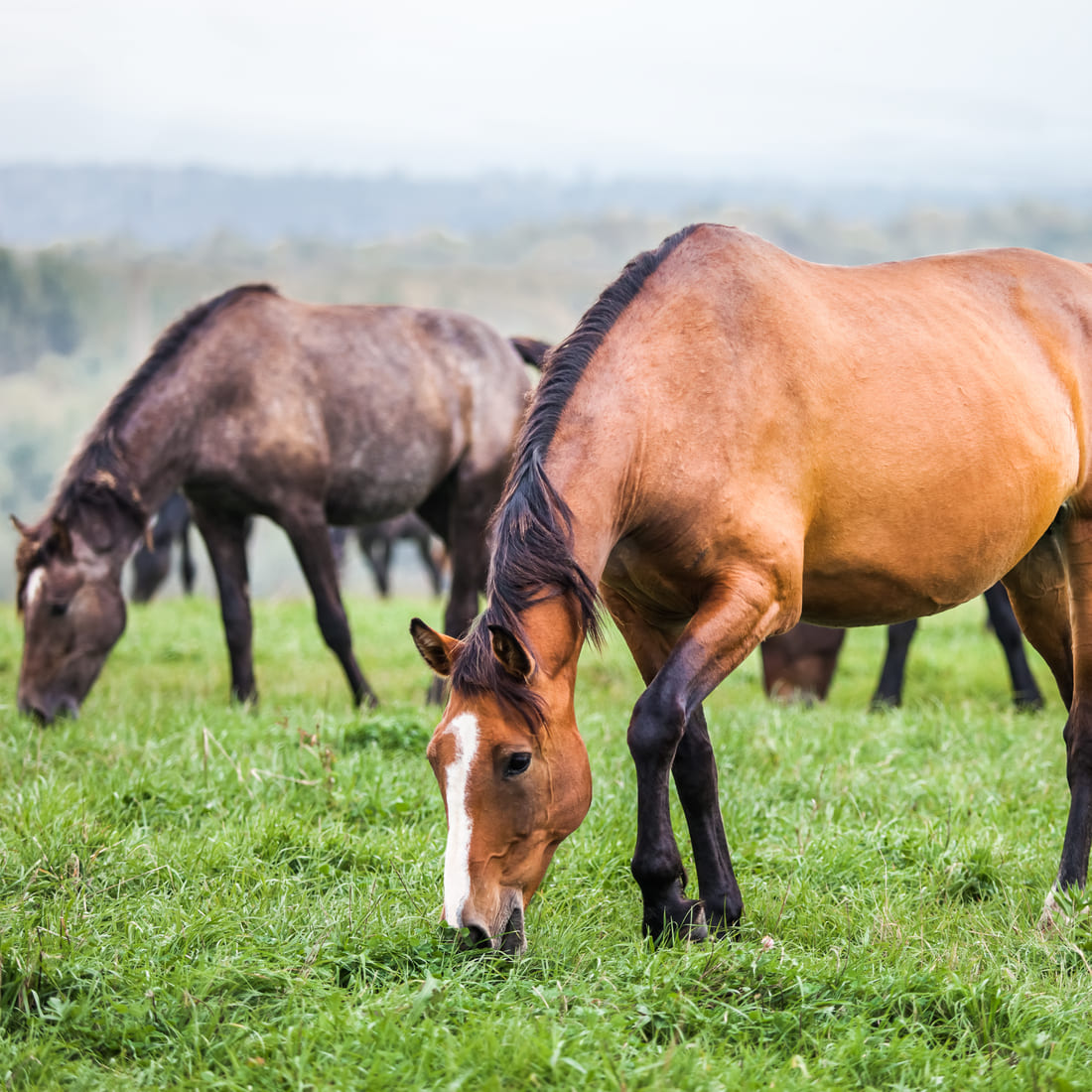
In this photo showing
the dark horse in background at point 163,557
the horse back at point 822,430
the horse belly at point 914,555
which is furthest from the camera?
the dark horse in background at point 163,557

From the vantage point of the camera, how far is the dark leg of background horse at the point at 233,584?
7.39m

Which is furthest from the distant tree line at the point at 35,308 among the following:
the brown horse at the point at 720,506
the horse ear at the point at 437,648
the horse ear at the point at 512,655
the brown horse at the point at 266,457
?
the horse ear at the point at 512,655

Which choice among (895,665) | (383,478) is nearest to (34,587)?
(383,478)

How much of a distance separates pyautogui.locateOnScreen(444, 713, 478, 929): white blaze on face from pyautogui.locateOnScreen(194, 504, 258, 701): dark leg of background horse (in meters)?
4.62

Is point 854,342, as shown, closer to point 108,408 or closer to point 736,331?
point 736,331

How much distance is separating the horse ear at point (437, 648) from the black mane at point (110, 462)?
14.6 ft

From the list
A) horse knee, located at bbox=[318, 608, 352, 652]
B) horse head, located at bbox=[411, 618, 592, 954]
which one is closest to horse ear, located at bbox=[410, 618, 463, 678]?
horse head, located at bbox=[411, 618, 592, 954]

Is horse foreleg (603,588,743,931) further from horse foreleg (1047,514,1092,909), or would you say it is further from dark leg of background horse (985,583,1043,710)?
dark leg of background horse (985,583,1043,710)

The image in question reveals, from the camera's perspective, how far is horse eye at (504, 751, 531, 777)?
298 cm

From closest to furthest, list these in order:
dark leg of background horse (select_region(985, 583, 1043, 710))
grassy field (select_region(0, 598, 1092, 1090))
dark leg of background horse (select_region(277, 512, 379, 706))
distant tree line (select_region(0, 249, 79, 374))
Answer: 1. grassy field (select_region(0, 598, 1092, 1090))
2. dark leg of background horse (select_region(277, 512, 379, 706))
3. dark leg of background horse (select_region(985, 583, 1043, 710))
4. distant tree line (select_region(0, 249, 79, 374))

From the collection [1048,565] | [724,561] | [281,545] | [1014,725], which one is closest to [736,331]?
[724,561]

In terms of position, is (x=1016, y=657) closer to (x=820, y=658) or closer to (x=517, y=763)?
(x=820, y=658)

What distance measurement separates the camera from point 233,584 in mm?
7516

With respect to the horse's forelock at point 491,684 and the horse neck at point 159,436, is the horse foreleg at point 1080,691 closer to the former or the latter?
the horse's forelock at point 491,684
